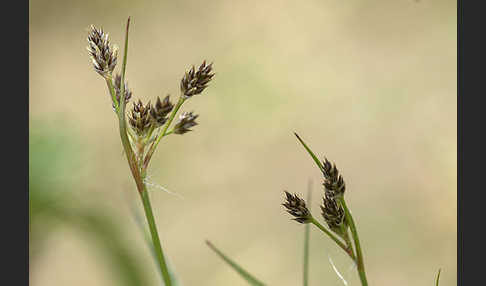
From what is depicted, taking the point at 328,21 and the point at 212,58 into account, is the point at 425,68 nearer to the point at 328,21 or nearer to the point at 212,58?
the point at 328,21

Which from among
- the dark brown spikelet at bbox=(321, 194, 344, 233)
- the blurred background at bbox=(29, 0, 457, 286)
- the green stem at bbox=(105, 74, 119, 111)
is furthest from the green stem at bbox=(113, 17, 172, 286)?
the blurred background at bbox=(29, 0, 457, 286)

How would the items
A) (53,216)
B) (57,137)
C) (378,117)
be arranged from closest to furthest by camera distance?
1. (53,216)
2. (57,137)
3. (378,117)

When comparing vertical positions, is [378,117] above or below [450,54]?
below

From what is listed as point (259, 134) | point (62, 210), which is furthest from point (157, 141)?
point (259, 134)

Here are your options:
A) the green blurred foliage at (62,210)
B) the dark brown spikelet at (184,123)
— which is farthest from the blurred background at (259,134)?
the dark brown spikelet at (184,123)

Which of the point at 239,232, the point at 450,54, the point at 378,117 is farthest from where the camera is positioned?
the point at 450,54

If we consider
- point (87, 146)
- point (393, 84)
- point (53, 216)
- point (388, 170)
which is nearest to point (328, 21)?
point (393, 84)

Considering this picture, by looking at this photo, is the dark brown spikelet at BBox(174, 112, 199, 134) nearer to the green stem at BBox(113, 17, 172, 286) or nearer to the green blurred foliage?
the green stem at BBox(113, 17, 172, 286)
